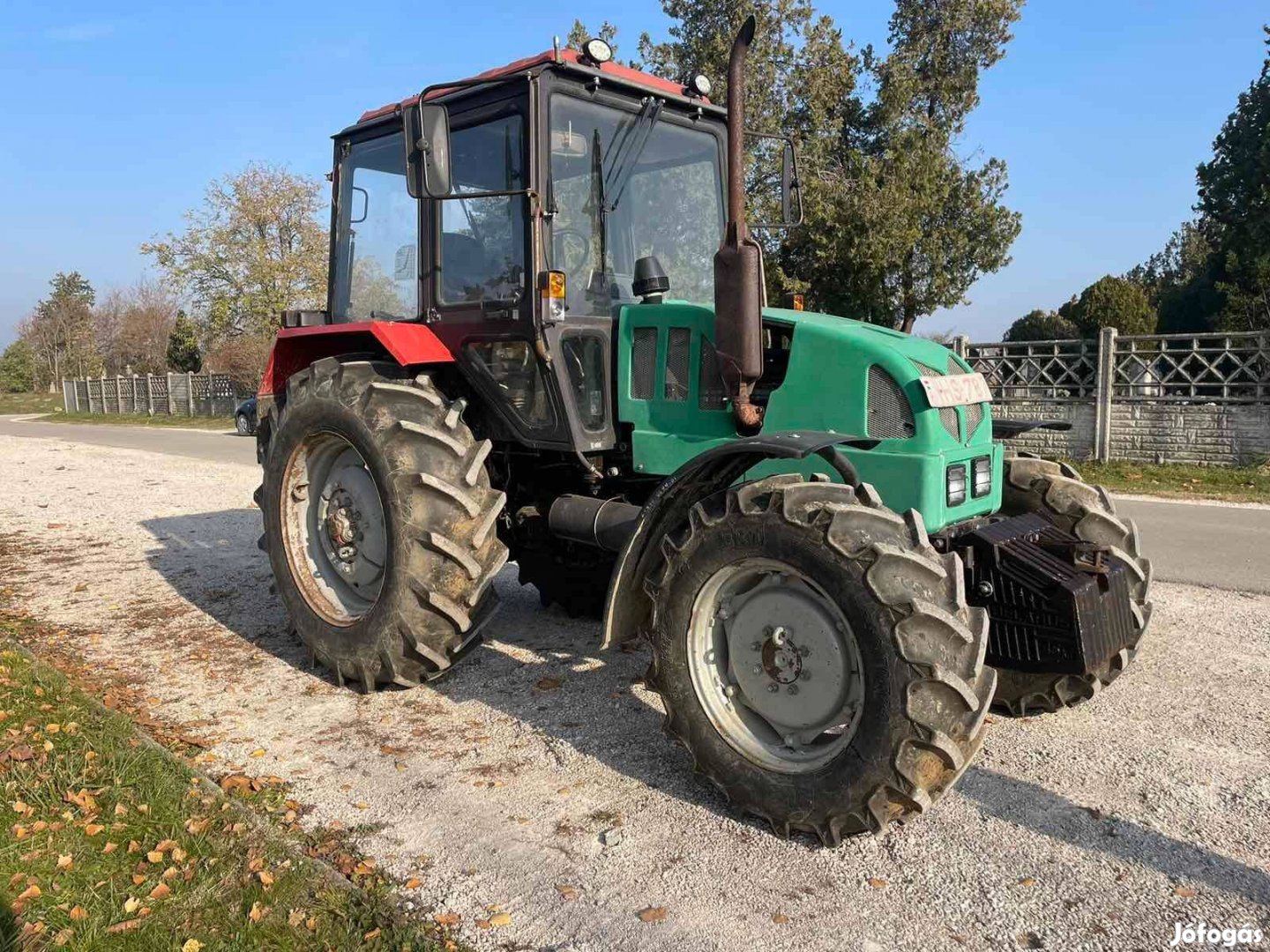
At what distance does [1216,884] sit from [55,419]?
137 ft

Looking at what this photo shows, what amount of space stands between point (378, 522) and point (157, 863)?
83.7 inches

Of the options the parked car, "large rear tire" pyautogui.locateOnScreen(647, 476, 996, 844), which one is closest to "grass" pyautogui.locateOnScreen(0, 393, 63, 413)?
the parked car

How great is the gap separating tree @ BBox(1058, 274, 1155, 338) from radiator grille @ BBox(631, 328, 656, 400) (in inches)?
813

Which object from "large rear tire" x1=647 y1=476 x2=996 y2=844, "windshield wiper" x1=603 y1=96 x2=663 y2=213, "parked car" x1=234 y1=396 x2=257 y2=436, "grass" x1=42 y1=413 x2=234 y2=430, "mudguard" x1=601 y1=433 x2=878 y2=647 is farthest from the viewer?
"grass" x1=42 y1=413 x2=234 y2=430

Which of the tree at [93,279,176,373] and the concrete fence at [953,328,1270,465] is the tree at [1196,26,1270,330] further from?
the tree at [93,279,176,373]

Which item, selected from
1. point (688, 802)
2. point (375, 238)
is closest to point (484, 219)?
point (375, 238)

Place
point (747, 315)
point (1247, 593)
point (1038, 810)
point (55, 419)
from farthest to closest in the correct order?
point (55, 419) → point (1247, 593) → point (747, 315) → point (1038, 810)

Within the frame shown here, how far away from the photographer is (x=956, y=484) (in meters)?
3.92

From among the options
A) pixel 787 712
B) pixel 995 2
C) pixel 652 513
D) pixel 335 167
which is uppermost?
pixel 995 2

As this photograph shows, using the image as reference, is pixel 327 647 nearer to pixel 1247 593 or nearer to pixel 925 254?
pixel 1247 593

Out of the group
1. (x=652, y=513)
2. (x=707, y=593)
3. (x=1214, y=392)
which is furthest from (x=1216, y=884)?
(x=1214, y=392)

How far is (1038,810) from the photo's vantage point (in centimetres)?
351

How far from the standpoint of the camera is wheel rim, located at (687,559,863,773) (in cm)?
337

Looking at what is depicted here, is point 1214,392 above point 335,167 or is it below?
below
